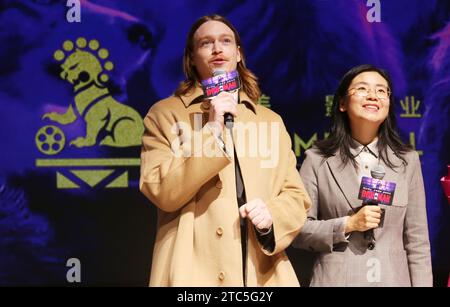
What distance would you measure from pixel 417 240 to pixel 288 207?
713 millimetres

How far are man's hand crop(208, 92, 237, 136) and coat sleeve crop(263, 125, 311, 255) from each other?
1.31 ft

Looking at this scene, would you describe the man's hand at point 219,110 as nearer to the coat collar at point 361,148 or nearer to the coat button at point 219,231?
the coat button at point 219,231

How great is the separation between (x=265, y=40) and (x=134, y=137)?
0.87 metres

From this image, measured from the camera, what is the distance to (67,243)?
3.73 m

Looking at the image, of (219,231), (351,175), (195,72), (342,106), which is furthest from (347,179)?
(195,72)

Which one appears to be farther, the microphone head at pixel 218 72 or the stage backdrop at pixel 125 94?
the stage backdrop at pixel 125 94

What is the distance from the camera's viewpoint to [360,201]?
332 cm

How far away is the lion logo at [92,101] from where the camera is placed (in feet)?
12.1

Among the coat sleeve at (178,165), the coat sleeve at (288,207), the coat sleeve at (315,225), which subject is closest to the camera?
the coat sleeve at (178,165)

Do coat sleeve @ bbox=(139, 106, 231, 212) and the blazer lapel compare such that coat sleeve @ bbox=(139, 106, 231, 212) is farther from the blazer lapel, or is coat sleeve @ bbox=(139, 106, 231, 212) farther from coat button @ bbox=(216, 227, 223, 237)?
the blazer lapel

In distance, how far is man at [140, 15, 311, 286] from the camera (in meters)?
2.89

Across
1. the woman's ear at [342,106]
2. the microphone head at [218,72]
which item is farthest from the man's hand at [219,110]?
the woman's ear at [342,106]

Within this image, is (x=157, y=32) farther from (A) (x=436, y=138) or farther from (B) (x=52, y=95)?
(A) (x=436, y=138)

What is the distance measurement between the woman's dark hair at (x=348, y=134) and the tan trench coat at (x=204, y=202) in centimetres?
38
